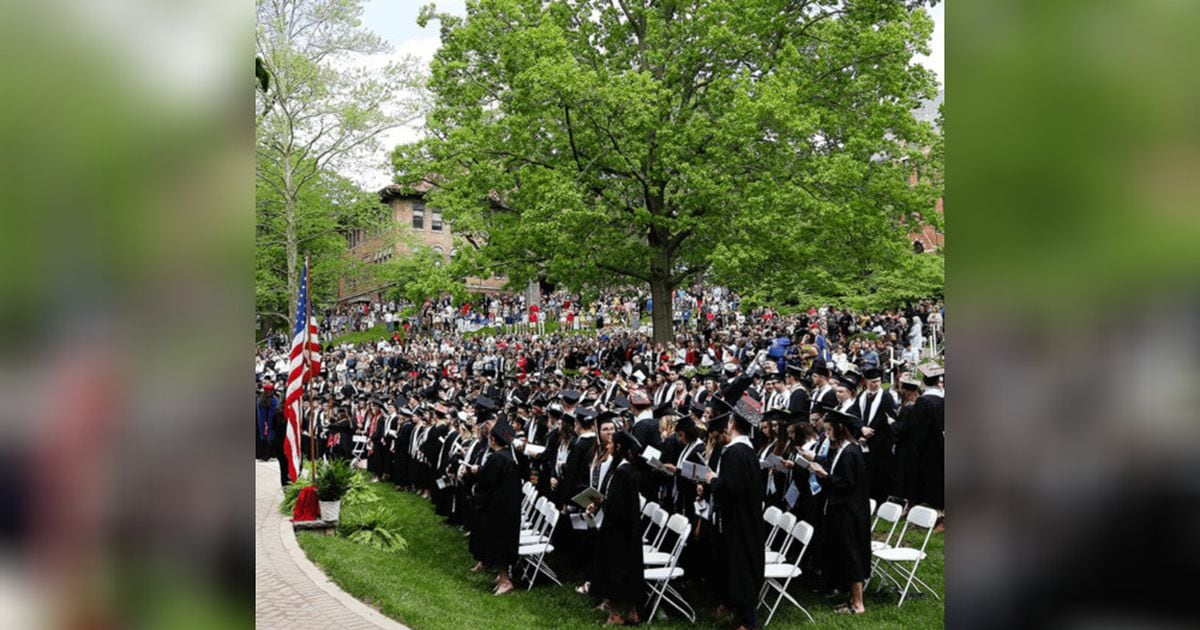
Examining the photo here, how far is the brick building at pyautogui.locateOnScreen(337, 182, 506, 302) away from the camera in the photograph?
122 feet

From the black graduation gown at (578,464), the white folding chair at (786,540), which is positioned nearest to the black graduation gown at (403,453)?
the black graduation gown at (578,464)

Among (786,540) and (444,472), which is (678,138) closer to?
(444,472)

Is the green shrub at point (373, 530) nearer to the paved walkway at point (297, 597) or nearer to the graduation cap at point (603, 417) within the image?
the paved walkway at point (297, 597)

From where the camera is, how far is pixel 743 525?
809 centimetres

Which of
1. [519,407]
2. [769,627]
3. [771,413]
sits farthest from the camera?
[519,407]

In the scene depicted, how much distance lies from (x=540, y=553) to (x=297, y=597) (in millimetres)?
3114

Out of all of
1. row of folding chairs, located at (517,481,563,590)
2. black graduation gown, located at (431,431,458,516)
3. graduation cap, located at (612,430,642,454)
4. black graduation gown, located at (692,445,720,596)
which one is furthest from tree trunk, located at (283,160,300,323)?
black graduation gown, located at (692,445,720,596)

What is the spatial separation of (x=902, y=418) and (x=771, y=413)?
1781 mm

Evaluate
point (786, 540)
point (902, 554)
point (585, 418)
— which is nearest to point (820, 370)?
point (585, 418)
